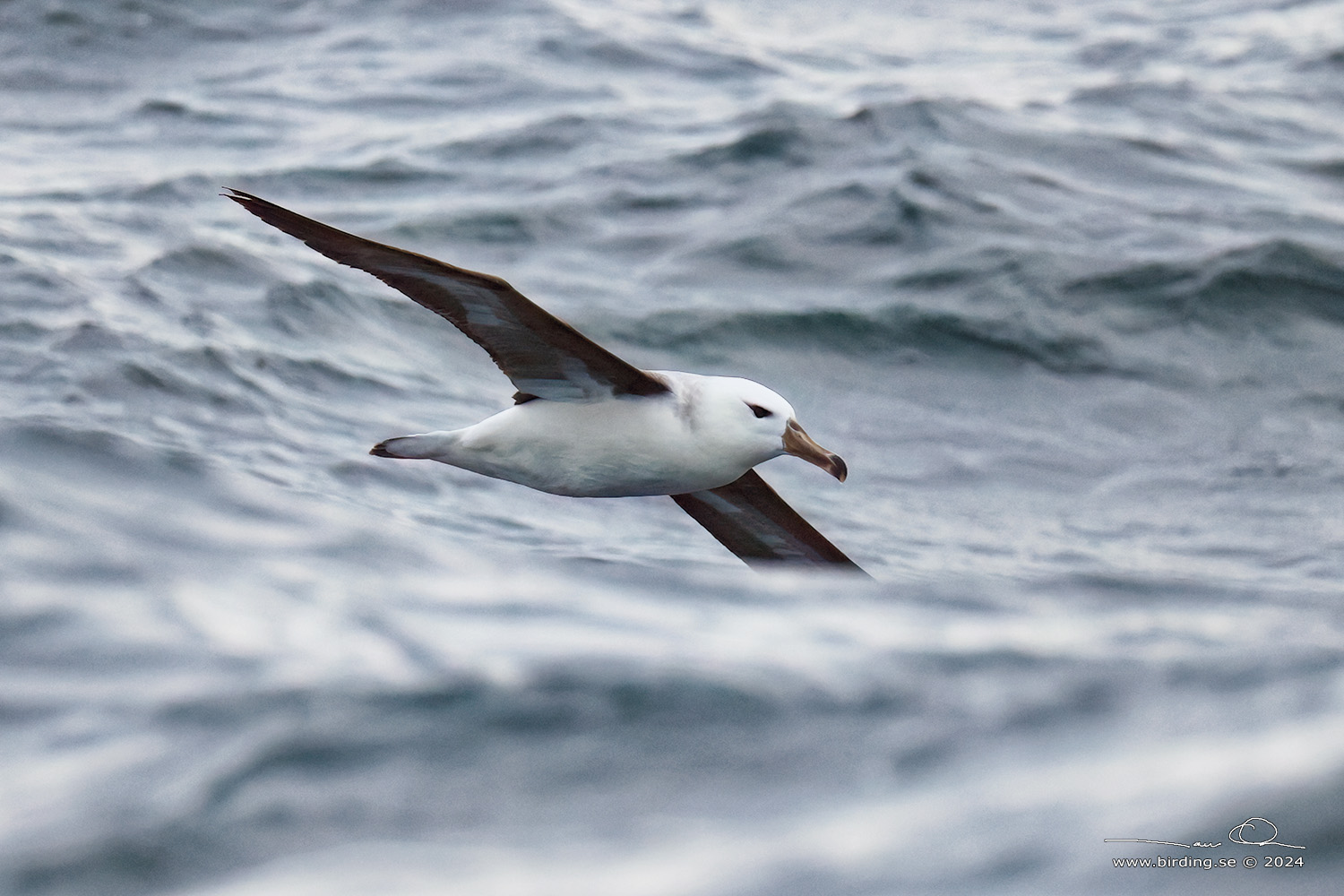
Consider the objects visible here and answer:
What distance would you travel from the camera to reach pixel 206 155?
581 inches

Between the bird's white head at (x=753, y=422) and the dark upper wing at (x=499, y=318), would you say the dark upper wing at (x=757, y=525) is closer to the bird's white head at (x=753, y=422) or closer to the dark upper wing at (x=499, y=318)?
the bird's white head at (x=753, y=422)

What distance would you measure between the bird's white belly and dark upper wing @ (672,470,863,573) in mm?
1098

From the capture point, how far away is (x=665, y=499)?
9953 millimetres

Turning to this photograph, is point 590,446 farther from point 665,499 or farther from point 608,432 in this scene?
point 665,499

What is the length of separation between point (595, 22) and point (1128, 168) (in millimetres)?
7809

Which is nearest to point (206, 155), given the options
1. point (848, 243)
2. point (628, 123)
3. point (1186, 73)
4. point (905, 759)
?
point (628, 123)

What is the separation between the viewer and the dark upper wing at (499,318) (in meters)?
5.52

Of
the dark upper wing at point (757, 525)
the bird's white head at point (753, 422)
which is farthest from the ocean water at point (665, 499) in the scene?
the bird's white head at point (753, 422)

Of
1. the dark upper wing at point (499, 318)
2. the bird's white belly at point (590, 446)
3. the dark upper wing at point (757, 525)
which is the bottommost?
the dark upper wing at point (757, 525)

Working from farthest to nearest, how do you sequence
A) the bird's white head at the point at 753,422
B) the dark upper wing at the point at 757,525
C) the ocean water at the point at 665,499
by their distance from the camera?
1. the dark upper wing at the point at 757,525
2. the bird's white head at the point at 753,422
3. the ocean water at the point at 665,499

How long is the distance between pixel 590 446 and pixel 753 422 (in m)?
0.73
